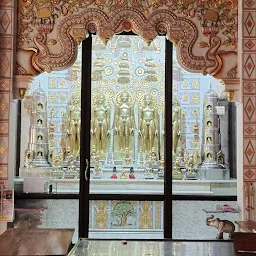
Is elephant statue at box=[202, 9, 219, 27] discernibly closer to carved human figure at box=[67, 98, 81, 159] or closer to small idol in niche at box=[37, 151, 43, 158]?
carved human figure at box=[67, 98, 81, 159]

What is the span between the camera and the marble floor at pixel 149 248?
2.86 metres

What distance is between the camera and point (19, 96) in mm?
5059

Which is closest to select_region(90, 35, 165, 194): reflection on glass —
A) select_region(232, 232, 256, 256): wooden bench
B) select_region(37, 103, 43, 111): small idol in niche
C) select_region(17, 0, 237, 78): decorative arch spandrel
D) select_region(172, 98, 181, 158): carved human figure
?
select_region(172, 98, 181, 158): carved human figure

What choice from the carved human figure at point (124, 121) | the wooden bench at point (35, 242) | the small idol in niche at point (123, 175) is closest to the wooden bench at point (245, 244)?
the wooden bench at point (35, 242)

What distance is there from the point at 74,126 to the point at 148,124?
87 cm

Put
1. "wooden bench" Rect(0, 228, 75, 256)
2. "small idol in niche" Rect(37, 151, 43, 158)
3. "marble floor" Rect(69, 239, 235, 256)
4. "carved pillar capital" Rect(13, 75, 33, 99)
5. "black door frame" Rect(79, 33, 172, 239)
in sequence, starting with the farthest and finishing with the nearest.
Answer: "small idol in niche" Rect(37, 151, 43, 158) → "black door frame" Rect(79, 33, 172, 239) → "carved pillar capital" Rect(13, 75, 33, 99) → "marble floor" Rect(69, 239, 235, 256) → "wooden bench" Rect(0, 228, 75, 256)

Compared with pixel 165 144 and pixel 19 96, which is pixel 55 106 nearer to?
pixel 19 96

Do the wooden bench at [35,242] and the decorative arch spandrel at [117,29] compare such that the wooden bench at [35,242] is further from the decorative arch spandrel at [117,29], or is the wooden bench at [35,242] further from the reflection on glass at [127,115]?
the decorative arch spandrel at [117,29]

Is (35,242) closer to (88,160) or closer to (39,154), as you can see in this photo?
(88,160)

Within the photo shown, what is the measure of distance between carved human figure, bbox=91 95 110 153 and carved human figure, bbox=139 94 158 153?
413 millimetres

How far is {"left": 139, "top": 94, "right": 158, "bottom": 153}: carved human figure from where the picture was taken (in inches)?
218

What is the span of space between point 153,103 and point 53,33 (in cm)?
141

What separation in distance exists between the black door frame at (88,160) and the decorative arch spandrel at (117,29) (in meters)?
0.29

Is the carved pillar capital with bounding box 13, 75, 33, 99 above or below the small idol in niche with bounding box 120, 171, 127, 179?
above
